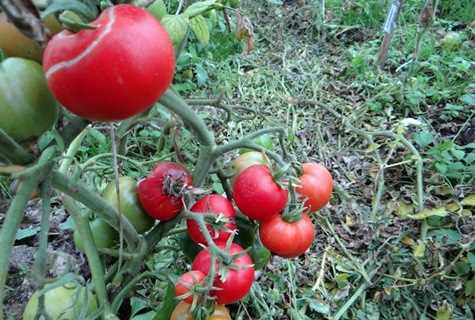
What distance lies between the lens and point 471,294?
1.28 metres

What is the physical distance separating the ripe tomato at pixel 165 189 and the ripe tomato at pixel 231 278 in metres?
0.10

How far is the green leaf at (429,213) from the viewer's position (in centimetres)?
139

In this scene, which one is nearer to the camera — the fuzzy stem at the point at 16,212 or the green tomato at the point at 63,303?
the fuzzy stem at the point at 16,212

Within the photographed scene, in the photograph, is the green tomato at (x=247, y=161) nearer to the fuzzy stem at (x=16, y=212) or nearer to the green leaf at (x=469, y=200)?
the fuzzy stem at (x=16, y=212)

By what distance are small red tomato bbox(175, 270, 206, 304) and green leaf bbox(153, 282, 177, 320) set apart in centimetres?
3

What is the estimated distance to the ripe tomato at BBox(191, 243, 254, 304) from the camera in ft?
2.70

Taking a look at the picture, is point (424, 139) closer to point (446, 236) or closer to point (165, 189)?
point (446, 236)


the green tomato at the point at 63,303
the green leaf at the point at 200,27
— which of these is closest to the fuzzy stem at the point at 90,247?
the green tomato at the point at 63,303

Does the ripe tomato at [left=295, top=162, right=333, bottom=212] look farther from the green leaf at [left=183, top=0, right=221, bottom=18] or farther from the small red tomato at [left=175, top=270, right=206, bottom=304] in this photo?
the green leaf at [left=183, top=0, right=221, bottom=18]

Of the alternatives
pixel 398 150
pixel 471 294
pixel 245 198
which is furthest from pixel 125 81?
pixel 398 150

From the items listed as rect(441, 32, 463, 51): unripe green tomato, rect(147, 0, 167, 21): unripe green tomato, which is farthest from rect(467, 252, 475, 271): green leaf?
rect(441, 32, 463, 51): unripe green tomato

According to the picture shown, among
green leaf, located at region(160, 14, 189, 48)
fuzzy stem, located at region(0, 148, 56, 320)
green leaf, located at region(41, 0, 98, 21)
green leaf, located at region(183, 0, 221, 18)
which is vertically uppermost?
green leaf, located at region(41, 0, 98, 21)

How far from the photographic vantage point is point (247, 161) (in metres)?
0.95

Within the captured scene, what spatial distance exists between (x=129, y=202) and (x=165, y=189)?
10 cm
